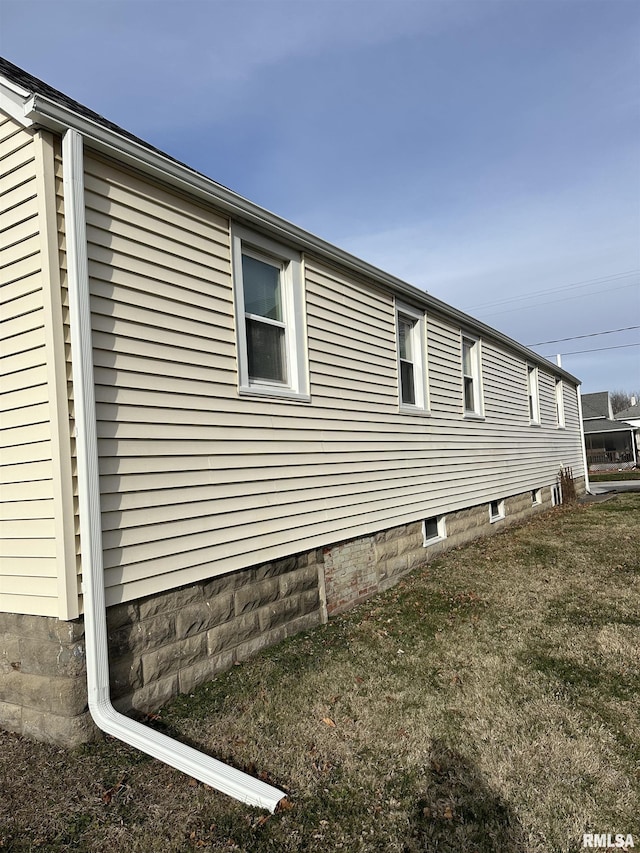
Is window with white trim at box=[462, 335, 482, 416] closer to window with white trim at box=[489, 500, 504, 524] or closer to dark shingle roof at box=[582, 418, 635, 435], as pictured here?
window with white trim at box=[489, 500, 504, 524]

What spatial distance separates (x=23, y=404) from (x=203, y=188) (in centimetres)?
229

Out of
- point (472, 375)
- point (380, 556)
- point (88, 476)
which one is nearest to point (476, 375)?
point (472, 375)

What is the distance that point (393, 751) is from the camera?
12.0ft

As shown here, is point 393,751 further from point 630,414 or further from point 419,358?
point 630,414

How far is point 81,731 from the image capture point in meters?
3.67

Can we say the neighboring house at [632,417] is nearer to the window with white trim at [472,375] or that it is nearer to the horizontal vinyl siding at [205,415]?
the window with white trim at [472,375]

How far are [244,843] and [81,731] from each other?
4.62 feet

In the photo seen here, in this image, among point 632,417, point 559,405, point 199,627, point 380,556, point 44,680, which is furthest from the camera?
point 632,417

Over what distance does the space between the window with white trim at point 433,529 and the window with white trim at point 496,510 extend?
2.47m

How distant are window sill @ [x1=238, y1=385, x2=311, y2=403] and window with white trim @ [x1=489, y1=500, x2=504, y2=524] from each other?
6.44m

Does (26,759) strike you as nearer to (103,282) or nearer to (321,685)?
(321,685)

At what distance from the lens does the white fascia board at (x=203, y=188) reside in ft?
12.4

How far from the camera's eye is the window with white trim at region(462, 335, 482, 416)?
10453 mm

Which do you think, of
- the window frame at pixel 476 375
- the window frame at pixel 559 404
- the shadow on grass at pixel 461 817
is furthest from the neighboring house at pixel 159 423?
the window frame at pixel 559 404
